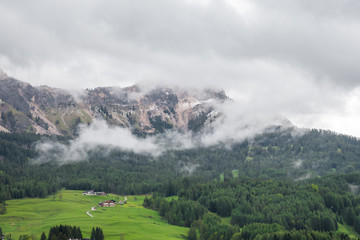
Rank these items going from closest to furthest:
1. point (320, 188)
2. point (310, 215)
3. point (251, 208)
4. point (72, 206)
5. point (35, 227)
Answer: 1. point (35, 227)
2. point (310, 215)
3. point (251, 208)
4. point (72, 206)
5. point (320, 188)

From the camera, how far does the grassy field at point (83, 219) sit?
114 metres

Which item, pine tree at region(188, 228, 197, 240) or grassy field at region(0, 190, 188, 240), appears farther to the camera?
pine tree at region(188, 228, 197, 240)

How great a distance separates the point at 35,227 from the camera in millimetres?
119000

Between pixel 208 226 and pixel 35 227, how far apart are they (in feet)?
207

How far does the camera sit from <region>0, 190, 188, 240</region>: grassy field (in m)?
114

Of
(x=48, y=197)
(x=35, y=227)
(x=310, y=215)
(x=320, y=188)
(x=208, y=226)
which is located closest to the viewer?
(x=35, y=227)

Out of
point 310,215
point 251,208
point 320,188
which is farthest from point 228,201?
point 320,188

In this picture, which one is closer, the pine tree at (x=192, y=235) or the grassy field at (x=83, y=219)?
the grassy field at (x=83, y=219)

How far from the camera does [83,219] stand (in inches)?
5049

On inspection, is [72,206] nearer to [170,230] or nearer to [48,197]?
[48,197]

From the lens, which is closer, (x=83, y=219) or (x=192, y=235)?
(x=192, y=235)

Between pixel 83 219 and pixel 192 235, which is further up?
pixel 83 219

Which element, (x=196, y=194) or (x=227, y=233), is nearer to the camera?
(x=227, y=233)

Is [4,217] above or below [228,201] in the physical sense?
below
